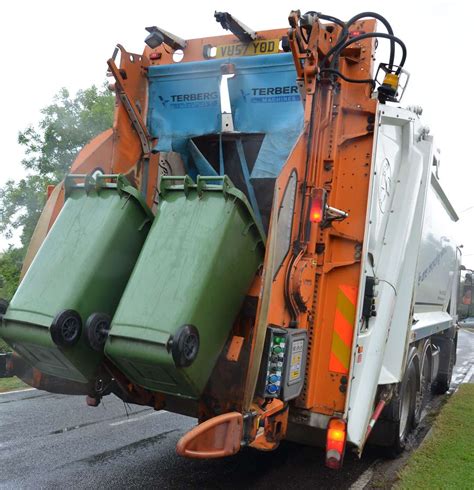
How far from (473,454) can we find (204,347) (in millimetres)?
3282

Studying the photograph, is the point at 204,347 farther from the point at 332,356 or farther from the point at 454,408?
the point at 454,408

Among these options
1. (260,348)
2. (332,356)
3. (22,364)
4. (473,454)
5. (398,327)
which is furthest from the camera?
(473,454)

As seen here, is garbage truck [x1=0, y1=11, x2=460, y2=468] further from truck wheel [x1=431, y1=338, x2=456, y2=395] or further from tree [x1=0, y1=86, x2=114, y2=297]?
tree [x1=0, y1=86, x2=114, y2=297]

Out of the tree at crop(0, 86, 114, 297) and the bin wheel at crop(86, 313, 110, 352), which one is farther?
the tree at crop(0, 86, 114, 297)

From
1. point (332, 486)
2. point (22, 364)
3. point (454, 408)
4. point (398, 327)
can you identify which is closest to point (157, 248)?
point (22, 364)

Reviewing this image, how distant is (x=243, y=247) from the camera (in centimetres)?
306

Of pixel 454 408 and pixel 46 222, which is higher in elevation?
pixel 46 222

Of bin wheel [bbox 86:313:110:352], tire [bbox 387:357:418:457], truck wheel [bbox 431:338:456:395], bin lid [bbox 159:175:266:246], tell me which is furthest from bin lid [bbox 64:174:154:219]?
truck wheel [bbox 431:338:456:395]

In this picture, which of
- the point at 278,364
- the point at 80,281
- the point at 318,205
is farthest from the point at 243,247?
the point at 80,281

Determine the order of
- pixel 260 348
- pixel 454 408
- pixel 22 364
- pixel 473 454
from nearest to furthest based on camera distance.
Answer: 1. pixel 260 348
2. pixel 22 364
3. pixel 473 454
4. pixel 454 408

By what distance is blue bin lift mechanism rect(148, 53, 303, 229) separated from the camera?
13.1 feet

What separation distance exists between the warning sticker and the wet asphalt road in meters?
1.36

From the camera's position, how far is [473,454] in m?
4.80

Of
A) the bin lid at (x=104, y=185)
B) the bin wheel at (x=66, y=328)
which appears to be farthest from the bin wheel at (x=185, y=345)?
the bin lid at (x=104, y=185)
